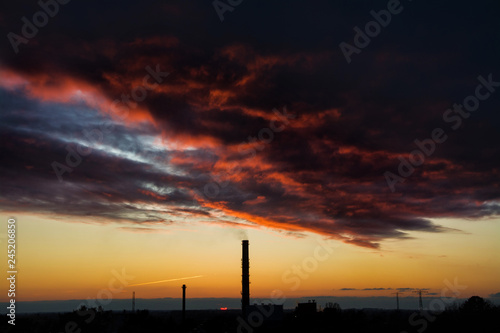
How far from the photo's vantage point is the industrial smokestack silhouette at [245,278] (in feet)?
Result: 223

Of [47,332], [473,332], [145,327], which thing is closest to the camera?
[473,332]

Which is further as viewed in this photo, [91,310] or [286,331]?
[91,310]

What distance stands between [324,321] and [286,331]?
26.6ft

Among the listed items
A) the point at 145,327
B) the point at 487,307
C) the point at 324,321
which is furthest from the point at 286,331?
the point at 487,307

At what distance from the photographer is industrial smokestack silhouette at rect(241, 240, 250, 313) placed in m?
67.9

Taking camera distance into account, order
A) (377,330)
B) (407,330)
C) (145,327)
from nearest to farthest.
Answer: (407,330), (377,330), (145,327)

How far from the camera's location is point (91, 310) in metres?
81.2

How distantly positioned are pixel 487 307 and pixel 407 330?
17803 mm

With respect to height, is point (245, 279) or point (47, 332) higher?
point (245, 279)

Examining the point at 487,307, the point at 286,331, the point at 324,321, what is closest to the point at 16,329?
the point at 286,331

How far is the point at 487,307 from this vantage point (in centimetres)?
6038

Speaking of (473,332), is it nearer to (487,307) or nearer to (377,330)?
(377,330)

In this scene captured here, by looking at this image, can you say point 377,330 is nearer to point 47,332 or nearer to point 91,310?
point 47,332

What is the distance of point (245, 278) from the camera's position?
227 ft
